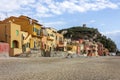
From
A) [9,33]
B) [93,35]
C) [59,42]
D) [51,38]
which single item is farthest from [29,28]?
[93,35]

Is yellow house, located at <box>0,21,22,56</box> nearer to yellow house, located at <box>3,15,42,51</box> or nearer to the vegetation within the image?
yellow house, located at <box>3,15,42,51</box>

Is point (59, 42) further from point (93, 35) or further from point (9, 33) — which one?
point (93, 35)

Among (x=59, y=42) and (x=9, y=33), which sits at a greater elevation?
(x=9, y=33)

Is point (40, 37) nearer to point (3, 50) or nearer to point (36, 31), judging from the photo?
point (36, 31)

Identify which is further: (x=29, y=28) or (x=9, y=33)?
(x=29, y=28)

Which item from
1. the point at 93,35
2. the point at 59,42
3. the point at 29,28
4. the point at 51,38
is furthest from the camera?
the point at 93,35

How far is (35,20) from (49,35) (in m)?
10.4

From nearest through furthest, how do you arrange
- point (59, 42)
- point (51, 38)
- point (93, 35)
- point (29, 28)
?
point (29, 28) → point (51, 38) → point (59, 42) → point (93, 35)

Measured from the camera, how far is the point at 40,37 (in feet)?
268

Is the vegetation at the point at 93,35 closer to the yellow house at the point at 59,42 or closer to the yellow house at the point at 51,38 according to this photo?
the yellow house at the point at 59,42

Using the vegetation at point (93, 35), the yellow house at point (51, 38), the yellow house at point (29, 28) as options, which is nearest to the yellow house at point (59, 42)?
the yellow house at point (51, 38)

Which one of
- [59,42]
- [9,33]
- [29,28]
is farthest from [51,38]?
[9,33]

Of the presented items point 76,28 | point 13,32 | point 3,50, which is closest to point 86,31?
point 76,28

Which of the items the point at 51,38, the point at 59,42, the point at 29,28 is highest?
the point at 29,28
